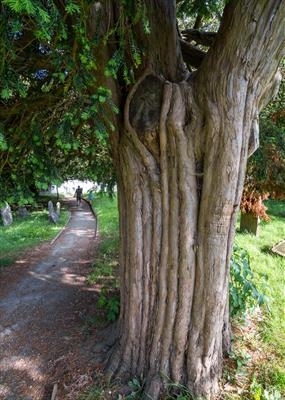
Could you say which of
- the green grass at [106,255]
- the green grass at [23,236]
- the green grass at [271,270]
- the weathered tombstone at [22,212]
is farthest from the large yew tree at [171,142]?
the weathered tombstone at [22,212]

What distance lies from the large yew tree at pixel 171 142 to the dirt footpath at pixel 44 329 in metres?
0.60

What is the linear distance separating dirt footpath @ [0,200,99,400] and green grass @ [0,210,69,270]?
937 millimetres

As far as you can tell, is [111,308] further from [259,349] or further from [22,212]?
[22,212]

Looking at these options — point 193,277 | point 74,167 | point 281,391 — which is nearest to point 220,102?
point 193,277

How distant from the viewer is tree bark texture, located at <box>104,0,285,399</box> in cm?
242

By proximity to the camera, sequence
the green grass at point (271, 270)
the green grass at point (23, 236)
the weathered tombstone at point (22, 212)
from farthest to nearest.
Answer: the weathered tombstone at point (22, 212), the green grass at point (23, 236), the green grass at point (271, 270)

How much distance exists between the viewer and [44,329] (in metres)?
4.39

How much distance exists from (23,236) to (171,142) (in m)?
9.80

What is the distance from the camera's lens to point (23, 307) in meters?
5.19

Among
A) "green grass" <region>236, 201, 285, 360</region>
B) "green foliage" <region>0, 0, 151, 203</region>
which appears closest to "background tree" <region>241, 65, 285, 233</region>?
"green grass" <region>236, 201, 285, 360</region>

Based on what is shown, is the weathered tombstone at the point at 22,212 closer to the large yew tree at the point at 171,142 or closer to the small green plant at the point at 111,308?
the small green plant at the point at 111,308

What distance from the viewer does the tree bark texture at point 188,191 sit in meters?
2.42

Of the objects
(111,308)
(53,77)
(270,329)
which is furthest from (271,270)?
(53,77)

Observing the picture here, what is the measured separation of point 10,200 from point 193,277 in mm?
2164
